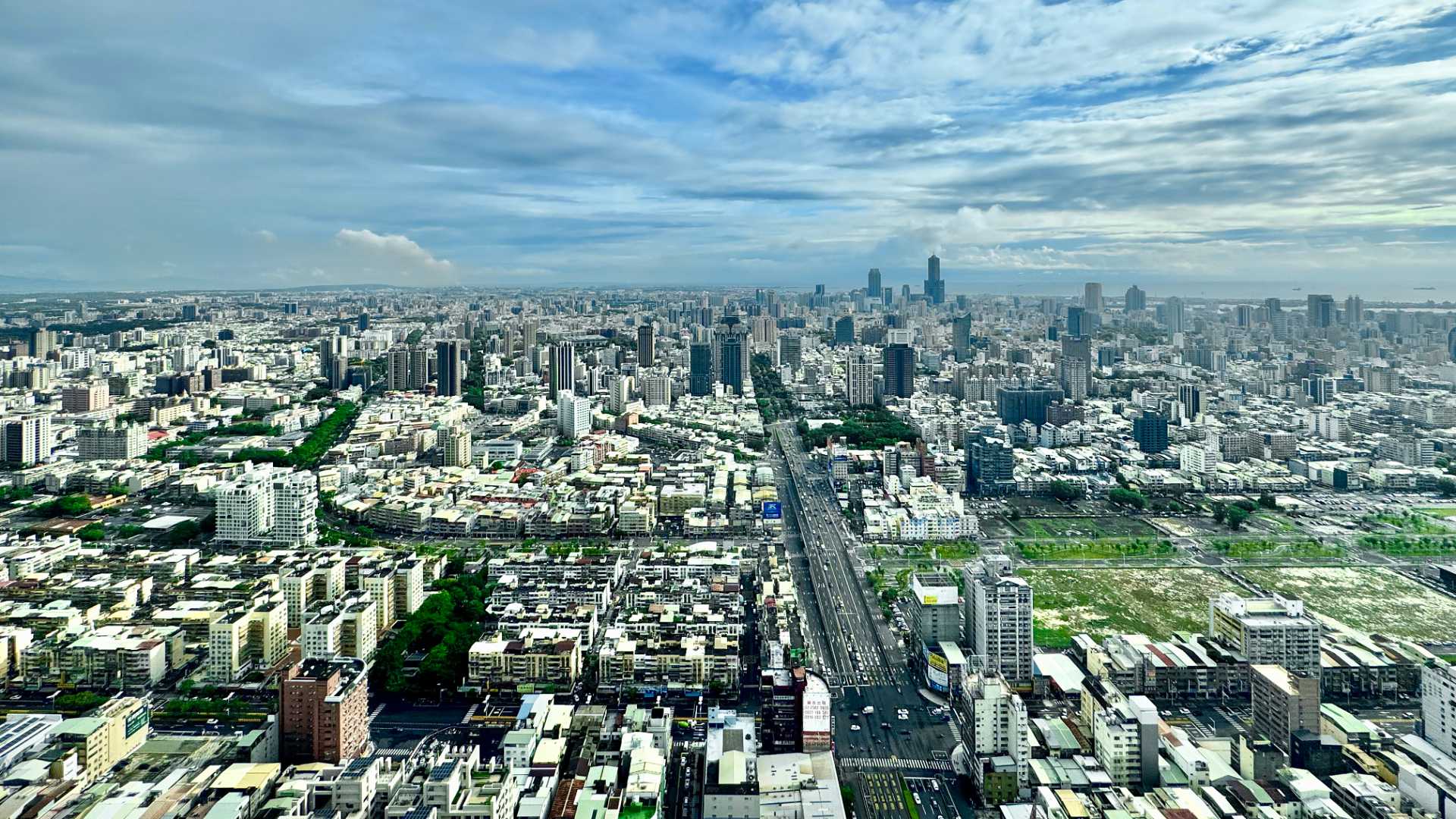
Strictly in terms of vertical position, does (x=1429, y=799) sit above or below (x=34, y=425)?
below

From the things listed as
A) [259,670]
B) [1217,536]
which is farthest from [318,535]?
[1217,536]

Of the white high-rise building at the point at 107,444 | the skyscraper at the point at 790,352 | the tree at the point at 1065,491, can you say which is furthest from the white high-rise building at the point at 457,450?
the skyscraper at the point at 790,352

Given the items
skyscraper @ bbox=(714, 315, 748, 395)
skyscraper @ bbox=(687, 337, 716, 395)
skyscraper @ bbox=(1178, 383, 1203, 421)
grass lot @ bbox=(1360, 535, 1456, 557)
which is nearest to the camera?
grass lot @ bbox=(1360, 535, 1456, 557)

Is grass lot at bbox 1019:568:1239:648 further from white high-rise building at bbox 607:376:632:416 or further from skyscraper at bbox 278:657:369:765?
white high-rise building at bbox 607:376:632:416

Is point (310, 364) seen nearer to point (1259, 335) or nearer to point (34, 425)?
point (34, 425)

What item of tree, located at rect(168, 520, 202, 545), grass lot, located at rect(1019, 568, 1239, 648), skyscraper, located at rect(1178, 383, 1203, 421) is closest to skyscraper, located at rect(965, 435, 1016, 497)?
grass lot, located at rect(1019, 568, 1239, 648)

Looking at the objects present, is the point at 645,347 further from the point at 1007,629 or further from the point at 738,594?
the point at 1007,629
